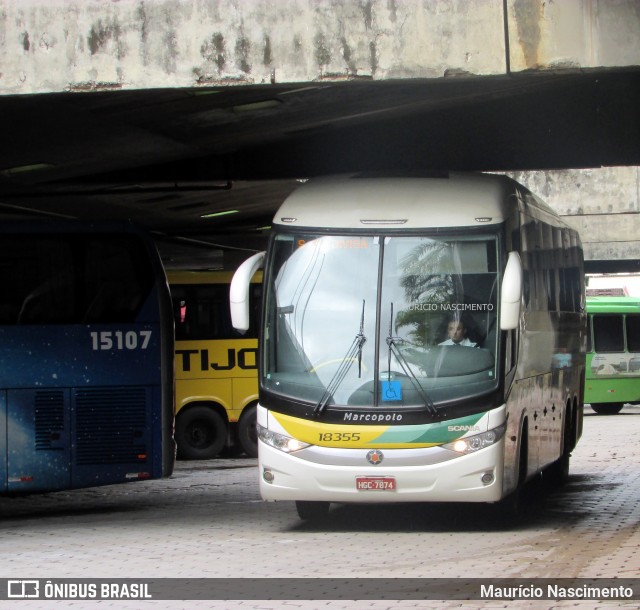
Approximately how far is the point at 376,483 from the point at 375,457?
0.74 feet

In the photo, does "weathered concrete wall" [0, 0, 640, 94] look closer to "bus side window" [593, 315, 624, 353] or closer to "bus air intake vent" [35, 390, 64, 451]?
"bus air intake vent" [35, 390, 64, 451]

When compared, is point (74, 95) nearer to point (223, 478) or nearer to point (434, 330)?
point (434, 330)

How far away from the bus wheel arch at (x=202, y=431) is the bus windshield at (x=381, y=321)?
11.1 meters

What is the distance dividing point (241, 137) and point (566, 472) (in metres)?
6.01

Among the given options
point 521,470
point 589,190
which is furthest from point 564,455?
point 589,190

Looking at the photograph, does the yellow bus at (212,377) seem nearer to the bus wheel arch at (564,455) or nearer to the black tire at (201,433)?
the black tire at (201,433)

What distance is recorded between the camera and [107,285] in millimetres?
14992

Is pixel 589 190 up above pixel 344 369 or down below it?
above

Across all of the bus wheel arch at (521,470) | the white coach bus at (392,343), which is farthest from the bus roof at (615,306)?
the white coach bus at (392,343)

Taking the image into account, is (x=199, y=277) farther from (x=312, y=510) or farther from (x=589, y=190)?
(x=589, y=190)

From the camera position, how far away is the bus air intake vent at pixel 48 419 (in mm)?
14992

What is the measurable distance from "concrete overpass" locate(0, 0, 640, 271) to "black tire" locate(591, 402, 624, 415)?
45.5 feet

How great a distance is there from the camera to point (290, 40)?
1128cm

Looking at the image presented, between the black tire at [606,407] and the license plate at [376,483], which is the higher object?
the license plate at [376,483]
